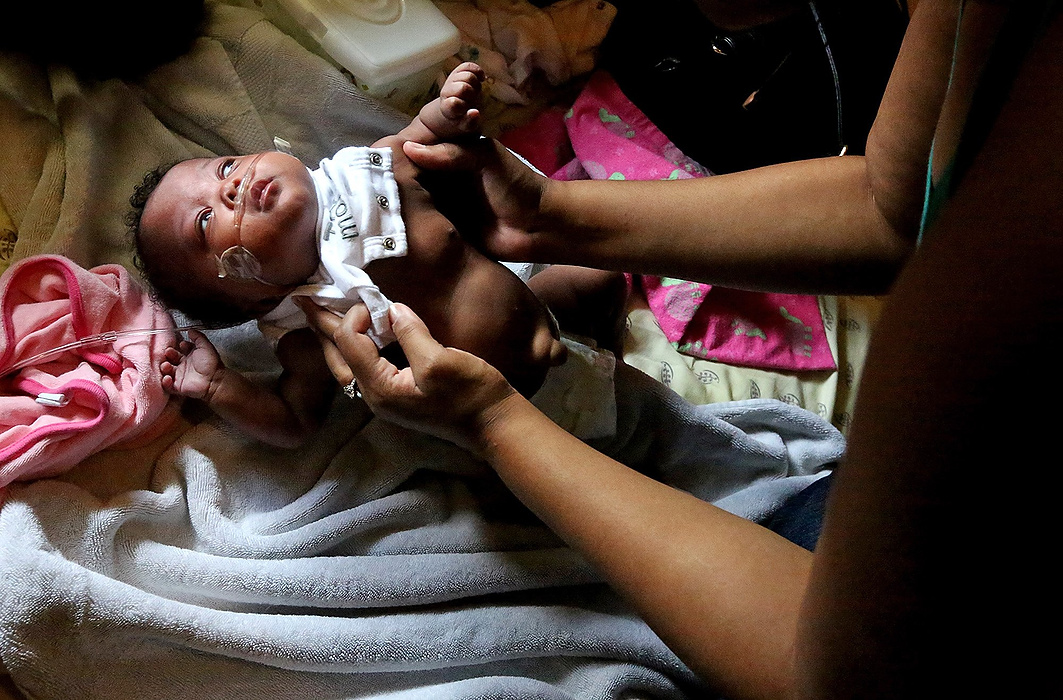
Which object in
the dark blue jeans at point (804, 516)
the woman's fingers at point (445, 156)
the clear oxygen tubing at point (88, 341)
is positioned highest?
the woman's fingers at point (445, 156)

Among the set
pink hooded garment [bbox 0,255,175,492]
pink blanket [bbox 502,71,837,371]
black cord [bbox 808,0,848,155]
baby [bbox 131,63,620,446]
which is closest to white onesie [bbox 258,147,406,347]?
baby [bbox 131,63,620,446]

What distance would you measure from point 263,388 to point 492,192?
0.48m

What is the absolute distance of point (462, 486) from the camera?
1.33 meters

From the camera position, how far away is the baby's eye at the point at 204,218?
3.86 ft

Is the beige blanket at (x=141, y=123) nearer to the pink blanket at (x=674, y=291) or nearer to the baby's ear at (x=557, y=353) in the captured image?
the pink blanket at (x=674, y=291)

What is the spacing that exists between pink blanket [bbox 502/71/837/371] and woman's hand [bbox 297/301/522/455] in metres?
0.67

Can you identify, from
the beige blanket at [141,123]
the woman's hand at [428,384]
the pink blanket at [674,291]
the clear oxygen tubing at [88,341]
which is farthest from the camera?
the pink blanket at [674,291]

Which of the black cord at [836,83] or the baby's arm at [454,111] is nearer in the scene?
the baby's arm at [454,111]

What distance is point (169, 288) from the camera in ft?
4.02

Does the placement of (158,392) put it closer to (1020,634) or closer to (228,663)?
(228,663)

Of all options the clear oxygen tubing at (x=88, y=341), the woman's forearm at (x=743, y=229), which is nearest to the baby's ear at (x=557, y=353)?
the woman's forearm at (x=743, y=229)

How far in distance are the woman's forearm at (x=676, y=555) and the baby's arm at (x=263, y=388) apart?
382 millimetres

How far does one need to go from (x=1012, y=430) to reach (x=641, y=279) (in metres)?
1.25

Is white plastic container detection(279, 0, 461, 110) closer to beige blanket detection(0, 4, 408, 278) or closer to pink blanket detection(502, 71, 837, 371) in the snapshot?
beige blanket detection(0, 4, 408, 278)
